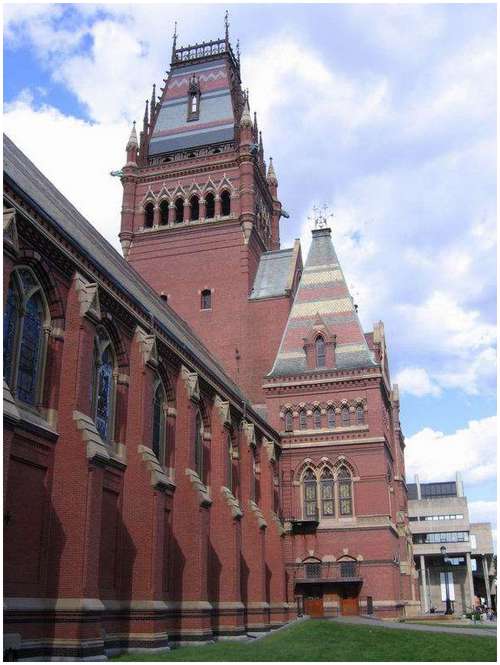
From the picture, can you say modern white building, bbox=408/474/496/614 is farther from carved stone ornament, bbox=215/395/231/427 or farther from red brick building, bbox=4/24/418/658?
carved stone ornament, bbox=215/395/231/427

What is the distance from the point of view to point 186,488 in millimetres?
29109

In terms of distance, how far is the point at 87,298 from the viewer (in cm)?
2283

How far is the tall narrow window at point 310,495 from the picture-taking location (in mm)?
44625

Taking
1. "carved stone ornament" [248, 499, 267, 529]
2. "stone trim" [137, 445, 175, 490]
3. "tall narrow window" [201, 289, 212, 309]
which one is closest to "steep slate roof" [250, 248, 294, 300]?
"tall narrow window" [201, 289, 212, 309]

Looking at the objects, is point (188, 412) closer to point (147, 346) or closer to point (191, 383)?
point (191, 383)

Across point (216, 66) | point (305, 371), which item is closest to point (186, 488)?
point (305, 371)

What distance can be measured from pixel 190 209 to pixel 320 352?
640 inches

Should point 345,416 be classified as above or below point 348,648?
above

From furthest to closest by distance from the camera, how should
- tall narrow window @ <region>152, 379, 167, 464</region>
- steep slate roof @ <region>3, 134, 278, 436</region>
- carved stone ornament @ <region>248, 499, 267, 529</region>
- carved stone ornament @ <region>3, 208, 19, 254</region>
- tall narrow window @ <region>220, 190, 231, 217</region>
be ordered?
tall narrow window @ <region>220, 190, 231, 217</region> < carved stone ornament @ <region>248, 499, 267, 529</region> < tall narrow window @ <region>152, 379, 167, 464</region> < steep slate roof @ <region>3, 134, 278, 436</region> < carved stone ornament @ <region>3, 208, 19, 254</region>

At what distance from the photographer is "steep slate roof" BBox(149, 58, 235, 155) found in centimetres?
5916

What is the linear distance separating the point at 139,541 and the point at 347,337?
89.0ft

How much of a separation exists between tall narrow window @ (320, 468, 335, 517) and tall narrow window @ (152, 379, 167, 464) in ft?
58.4

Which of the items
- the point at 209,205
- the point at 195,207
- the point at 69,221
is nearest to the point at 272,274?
the point at 209,205

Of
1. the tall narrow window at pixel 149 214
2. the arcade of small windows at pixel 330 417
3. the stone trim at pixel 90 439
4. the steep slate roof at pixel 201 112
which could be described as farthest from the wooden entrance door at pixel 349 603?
the steep slate roof at pixel 201 112
